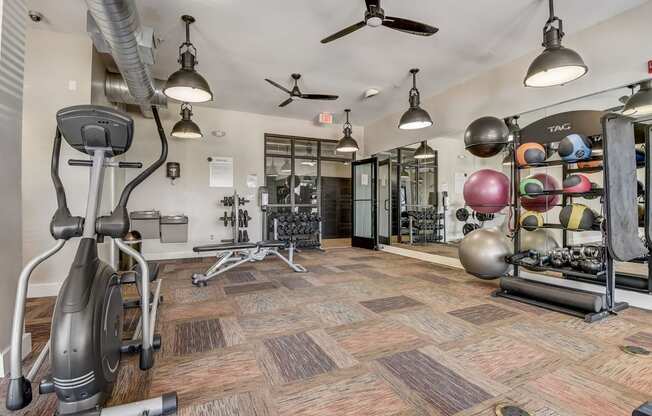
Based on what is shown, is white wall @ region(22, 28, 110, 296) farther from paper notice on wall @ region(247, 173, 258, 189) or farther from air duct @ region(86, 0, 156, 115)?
paper notice on wall @ region(247, 173, 258, 189)

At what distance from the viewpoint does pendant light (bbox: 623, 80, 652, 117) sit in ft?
9.90

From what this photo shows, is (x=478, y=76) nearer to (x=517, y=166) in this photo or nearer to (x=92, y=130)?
(x=517, y=166)

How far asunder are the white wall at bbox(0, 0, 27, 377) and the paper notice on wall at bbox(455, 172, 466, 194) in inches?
247

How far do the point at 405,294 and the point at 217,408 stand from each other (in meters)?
2.50

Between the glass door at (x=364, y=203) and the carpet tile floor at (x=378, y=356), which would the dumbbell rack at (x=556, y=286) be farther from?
the glass door at (x=364, y=203)

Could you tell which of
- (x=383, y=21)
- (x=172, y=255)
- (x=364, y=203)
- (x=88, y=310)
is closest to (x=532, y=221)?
(x=383, y=21)

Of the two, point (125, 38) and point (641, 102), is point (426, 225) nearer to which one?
point (641, 102)

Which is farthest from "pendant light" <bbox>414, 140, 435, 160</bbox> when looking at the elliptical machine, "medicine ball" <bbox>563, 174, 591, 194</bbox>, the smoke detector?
the elliptical machine

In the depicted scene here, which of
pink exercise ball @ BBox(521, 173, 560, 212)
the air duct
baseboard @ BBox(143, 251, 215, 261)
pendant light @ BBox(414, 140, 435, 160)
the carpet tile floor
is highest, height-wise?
the air duct

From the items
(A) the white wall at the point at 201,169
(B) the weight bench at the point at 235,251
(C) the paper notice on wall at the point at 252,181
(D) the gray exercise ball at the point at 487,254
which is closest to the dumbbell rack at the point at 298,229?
(A) the white wall at the point at 201,169

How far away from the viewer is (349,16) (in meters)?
3.44

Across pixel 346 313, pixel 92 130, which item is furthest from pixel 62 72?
pixel 346 313

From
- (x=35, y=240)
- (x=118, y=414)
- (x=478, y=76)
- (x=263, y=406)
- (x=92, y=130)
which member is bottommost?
(x=263, y=406)

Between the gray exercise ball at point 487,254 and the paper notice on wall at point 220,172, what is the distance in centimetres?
500
